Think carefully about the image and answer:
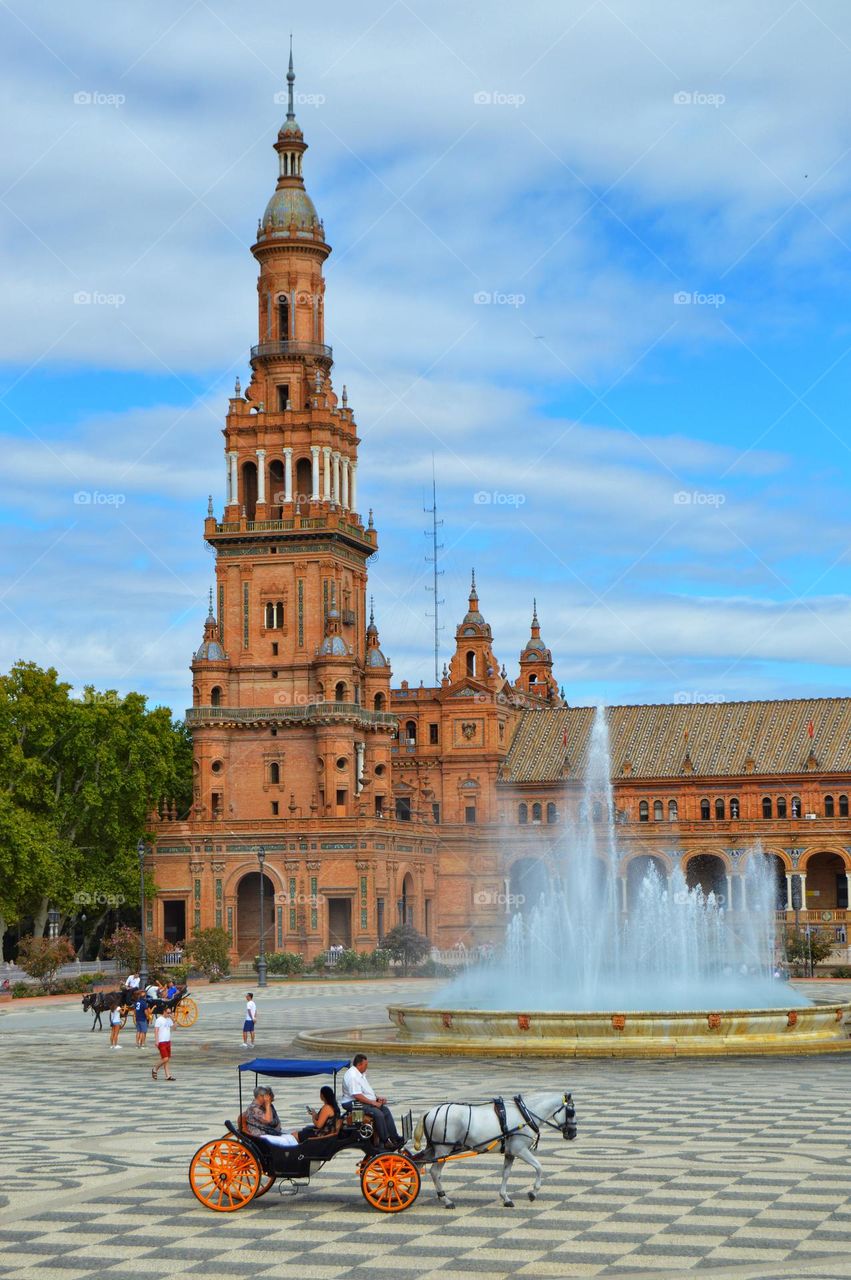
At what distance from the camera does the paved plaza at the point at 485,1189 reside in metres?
17.1

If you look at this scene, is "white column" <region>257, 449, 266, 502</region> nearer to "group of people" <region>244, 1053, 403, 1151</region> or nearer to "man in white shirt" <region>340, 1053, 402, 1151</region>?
"man in white shirt" <region>340, 1053, 402, 1151</region>

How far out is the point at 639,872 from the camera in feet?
350

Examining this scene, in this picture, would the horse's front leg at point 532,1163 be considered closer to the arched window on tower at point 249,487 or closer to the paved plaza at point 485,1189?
the paved plaza at point 485,1189

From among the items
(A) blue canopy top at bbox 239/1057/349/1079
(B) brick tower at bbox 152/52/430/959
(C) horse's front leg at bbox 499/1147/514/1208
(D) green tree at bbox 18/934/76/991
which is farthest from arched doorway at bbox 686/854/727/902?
(C) horse's front leg at bbox 499/1147/514/1208

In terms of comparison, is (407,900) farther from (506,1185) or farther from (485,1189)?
(506,1185)

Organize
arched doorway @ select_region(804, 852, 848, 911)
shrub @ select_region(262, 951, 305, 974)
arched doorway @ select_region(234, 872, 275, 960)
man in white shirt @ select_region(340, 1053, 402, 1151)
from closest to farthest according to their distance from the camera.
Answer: man in white shirt @ select_region(340, 1053, 402, 1151) → shrub @ select_region(262, 951, 305, 974) → arched doorway @ select_region(234, 872, 275, 960) → arched doorway @ select_region(804, 852, 848, 911)

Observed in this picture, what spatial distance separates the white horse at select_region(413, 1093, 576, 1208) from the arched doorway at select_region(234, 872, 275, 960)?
7532cm

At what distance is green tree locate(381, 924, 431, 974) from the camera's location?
8425cm

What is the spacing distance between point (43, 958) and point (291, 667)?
32.8m

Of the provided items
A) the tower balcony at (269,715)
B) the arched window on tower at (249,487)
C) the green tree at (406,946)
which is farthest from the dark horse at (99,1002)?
the arched window on tower at (249,487)

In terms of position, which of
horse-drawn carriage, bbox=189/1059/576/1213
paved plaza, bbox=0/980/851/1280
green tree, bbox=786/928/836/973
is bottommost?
paved plaza, bbox=0/980/851/1280

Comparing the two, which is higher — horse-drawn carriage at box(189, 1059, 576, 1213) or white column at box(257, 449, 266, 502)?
white column at box(257, 449, 266, 502)

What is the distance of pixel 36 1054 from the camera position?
139ft

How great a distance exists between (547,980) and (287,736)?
170 feet
